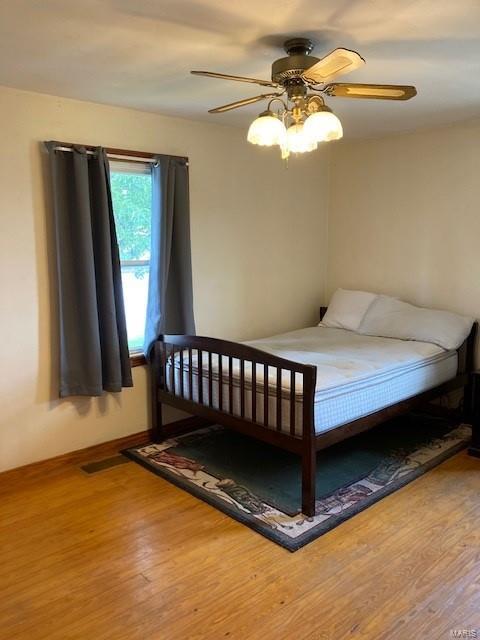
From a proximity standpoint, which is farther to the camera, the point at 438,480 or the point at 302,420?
the point at 438,480

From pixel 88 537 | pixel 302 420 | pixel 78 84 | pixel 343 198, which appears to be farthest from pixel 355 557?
pixel 343 198

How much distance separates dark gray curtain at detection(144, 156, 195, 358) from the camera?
11.6 feet

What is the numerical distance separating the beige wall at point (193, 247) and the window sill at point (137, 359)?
0.22ft

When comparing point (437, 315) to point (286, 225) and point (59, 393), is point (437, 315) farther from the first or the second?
point (59, 393)

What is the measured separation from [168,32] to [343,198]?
2854 millimetres

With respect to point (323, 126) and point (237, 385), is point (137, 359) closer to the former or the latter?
point (237, 385)

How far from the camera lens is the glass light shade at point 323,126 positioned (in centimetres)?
217

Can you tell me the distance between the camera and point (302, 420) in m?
2.71

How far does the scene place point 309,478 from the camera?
2.68 metres

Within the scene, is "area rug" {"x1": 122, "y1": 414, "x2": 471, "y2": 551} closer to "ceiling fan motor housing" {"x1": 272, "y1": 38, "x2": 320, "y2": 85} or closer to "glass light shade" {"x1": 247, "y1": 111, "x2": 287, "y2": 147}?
"glass light shade" {"x1": 247, "y1": 111, "x2": 287, "y2": 147}

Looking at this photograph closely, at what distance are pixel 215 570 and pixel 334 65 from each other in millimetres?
2111

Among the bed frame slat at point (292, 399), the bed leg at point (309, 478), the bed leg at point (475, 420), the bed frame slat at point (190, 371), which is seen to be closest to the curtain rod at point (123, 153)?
the bed frame slat at point (190, 371)

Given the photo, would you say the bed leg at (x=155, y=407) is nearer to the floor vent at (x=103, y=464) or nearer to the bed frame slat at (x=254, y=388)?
the floor vent at (x=103, y=464)

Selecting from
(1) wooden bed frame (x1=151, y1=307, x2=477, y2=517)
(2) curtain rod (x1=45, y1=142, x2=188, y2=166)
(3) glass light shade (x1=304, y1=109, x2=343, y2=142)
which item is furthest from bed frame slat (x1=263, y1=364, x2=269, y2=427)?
(2) curtain rod (x1=45, y1=142, x2=188, y2=166)
